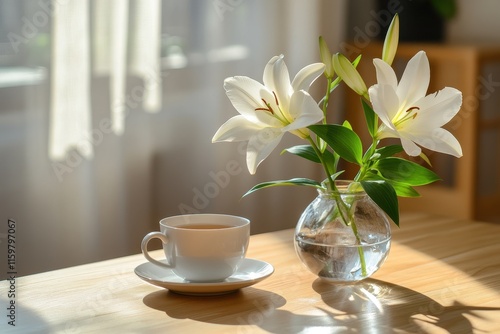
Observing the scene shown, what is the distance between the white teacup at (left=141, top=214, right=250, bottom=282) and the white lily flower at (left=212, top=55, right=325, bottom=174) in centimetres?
10

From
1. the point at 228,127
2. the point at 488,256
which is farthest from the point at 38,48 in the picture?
the point at 488,256

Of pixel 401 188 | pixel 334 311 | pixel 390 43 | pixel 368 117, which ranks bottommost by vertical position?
pixel 334 311

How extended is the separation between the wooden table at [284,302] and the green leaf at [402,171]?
156 mm

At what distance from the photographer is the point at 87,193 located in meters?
2.32

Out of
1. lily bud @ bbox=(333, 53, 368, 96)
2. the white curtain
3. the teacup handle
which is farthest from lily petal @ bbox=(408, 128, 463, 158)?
the white curtain

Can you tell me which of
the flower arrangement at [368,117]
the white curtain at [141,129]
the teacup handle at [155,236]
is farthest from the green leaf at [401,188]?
the white curtain at [141,129]

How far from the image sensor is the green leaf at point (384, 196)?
1.12 metres

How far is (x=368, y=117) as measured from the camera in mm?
1202

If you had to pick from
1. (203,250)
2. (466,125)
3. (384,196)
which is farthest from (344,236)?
(466,125)

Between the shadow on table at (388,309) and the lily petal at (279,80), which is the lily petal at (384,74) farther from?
the shadow on table at (388,309)

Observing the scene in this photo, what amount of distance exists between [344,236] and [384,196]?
96 millimetres

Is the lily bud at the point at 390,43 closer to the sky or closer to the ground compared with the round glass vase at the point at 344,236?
closer to the sky

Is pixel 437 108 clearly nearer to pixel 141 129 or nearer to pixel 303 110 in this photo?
pixel 303 110

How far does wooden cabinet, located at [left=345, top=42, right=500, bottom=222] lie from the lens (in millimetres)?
2783
